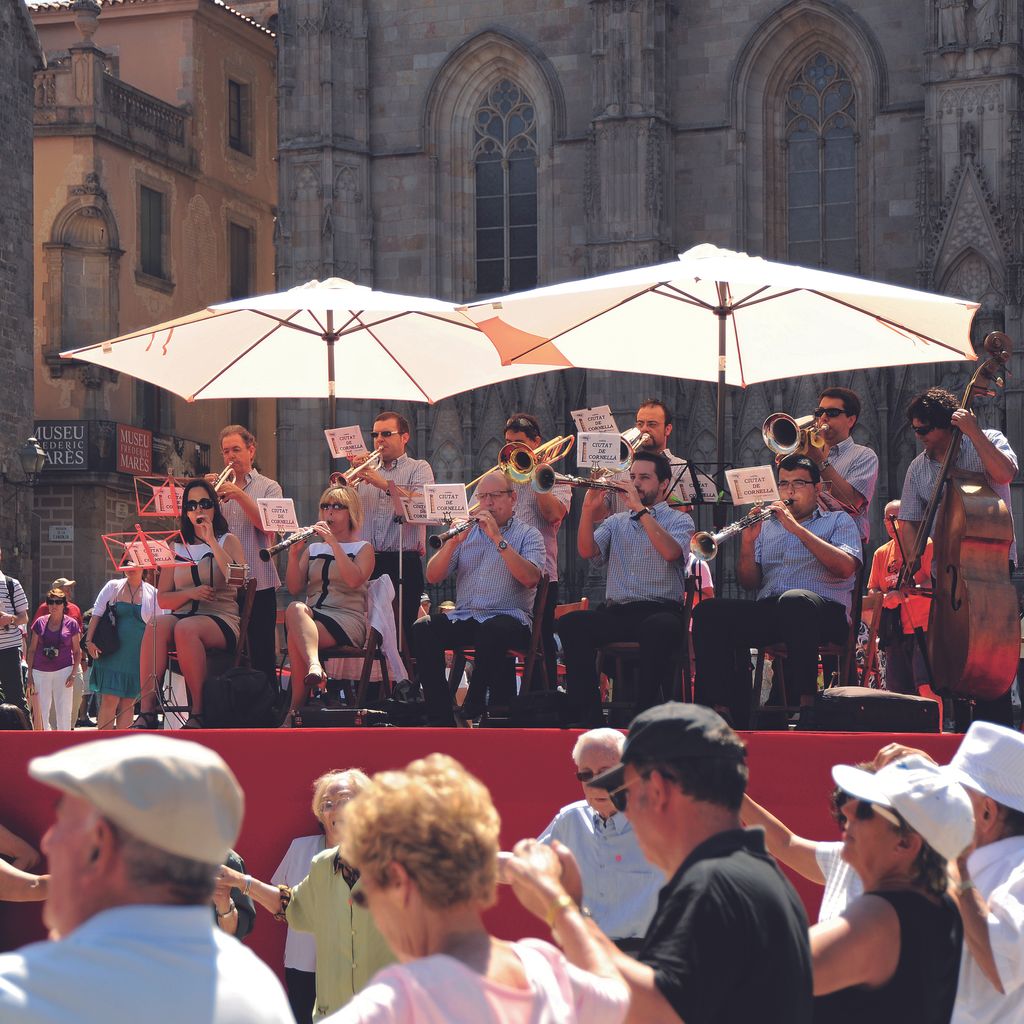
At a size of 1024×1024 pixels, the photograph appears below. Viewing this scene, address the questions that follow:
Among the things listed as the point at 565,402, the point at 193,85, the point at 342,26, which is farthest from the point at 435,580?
the point at 193,85

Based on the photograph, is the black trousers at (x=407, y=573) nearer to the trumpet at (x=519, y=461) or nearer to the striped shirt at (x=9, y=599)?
the trumpet at (x=519, y=461)

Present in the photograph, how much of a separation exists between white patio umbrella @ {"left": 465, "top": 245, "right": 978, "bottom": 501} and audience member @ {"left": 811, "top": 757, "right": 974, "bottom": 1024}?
5672mm

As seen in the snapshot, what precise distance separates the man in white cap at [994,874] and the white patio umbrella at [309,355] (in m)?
6.74

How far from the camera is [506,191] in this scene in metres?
29.4

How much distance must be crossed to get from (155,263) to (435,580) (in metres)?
27.6

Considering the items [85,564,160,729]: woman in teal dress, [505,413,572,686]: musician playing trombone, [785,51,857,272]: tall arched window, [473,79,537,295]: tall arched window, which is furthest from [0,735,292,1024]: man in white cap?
[473,79,537,295]: tall arched window

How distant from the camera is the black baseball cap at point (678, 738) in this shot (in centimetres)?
372

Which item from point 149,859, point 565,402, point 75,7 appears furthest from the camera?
point 75,7

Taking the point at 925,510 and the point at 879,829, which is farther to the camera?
the point at 925,510

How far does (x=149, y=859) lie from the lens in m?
2.80

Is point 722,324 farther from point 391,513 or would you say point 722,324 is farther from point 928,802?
point 928,802

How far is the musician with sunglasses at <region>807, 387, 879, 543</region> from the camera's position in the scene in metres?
9.73

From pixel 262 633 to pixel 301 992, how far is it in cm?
333

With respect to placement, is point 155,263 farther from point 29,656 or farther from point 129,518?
point 29,656
